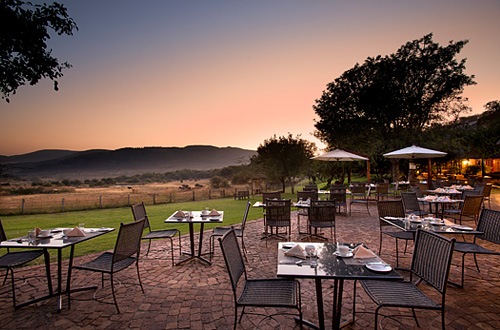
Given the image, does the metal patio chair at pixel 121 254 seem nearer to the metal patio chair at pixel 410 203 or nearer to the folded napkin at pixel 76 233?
the folded napkin at pixel 76 233

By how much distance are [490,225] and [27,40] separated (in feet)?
29.8

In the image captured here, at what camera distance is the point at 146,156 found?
5838 cm

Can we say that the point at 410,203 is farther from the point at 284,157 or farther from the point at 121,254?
the point at 284,157

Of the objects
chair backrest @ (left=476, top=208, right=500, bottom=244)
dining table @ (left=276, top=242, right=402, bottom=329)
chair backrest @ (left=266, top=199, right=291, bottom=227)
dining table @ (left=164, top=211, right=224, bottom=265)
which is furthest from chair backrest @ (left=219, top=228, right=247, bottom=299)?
chair backrest @ (left=476, top=208, right=500, bottom=244)

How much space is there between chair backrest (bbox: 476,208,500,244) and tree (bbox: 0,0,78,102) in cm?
865

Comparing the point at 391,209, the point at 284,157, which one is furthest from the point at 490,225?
the point at 284,157

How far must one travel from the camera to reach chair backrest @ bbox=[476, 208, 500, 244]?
3715 mm

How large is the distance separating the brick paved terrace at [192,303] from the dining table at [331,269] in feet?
1.83

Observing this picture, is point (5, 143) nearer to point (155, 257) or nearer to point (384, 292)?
point (155, 257)

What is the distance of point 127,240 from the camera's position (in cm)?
343

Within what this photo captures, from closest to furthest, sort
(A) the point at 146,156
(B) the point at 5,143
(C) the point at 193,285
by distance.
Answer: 1. (C) the point at 193,285
2. (B) the point at 5,143
3. (A) the point at 146,156

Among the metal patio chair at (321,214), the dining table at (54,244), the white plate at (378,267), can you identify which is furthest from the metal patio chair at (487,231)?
the dining table at (54,244)

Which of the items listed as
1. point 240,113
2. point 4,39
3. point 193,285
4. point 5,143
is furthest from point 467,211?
point 5,143

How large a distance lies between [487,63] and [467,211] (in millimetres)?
16938
